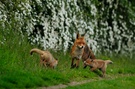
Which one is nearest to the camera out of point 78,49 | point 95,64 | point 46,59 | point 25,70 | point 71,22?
point 25,70

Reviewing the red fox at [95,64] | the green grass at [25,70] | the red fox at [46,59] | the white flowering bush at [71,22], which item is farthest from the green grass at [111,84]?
the white flowering bush at [71,22]

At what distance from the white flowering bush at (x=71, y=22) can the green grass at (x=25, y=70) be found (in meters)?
0.72

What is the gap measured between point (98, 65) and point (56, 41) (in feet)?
11.3

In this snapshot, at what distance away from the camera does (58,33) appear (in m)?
21.1

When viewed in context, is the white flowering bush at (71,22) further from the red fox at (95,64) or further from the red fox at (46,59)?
the red fox at (95,64)

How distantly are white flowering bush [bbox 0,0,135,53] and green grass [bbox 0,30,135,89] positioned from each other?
715 mm

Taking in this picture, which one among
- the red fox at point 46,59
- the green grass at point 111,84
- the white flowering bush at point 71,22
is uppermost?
the white flowering bush at point 71,22

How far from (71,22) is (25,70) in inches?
341

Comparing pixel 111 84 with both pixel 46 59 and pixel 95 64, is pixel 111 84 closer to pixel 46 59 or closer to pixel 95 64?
pixel 46 59

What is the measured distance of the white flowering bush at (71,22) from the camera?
1769 centimetres

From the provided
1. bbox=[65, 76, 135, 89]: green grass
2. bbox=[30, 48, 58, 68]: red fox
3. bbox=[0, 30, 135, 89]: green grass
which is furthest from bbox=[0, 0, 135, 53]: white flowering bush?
bbox=[65, 76, 135, 89]: green grass

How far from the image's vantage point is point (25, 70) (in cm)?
1362

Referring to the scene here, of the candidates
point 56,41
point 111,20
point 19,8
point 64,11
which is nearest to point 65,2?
point 64,11

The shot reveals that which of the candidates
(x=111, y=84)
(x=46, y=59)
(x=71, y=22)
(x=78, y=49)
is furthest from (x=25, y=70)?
(x=71, y=22)
